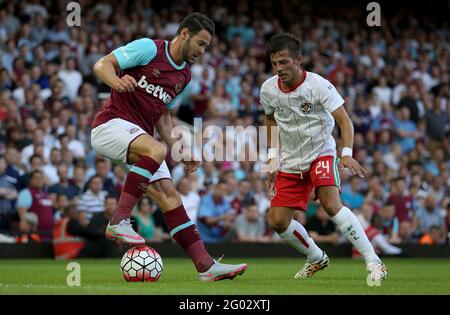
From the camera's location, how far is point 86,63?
1741 cm

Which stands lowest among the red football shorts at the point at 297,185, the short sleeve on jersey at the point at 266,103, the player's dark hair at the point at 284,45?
the red football shorts at the point at 297,185

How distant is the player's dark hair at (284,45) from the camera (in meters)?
8.62

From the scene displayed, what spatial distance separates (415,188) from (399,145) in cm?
214

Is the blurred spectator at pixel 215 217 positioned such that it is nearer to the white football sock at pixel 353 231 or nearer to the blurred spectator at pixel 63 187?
the blurred spectator at pixel 63 187

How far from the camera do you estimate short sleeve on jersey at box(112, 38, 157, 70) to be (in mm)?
8220

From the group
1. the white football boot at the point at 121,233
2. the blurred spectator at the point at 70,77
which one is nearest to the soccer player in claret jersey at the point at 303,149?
the white football boot at the point at 121,233

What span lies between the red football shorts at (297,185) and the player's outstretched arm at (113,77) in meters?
2.01

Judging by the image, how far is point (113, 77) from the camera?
790 cm

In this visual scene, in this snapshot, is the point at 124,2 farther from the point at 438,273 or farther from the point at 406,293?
the point at 406,293

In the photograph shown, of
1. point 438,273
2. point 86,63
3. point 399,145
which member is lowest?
point 438,273

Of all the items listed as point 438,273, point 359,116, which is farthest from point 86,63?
point 438,273

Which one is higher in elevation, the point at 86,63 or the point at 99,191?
the point at 86,63

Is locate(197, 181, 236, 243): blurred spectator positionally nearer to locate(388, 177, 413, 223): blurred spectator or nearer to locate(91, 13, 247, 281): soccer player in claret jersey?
locate(388, 177, 413, 223): blurred spectator

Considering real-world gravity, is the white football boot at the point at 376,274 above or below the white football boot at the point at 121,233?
below
